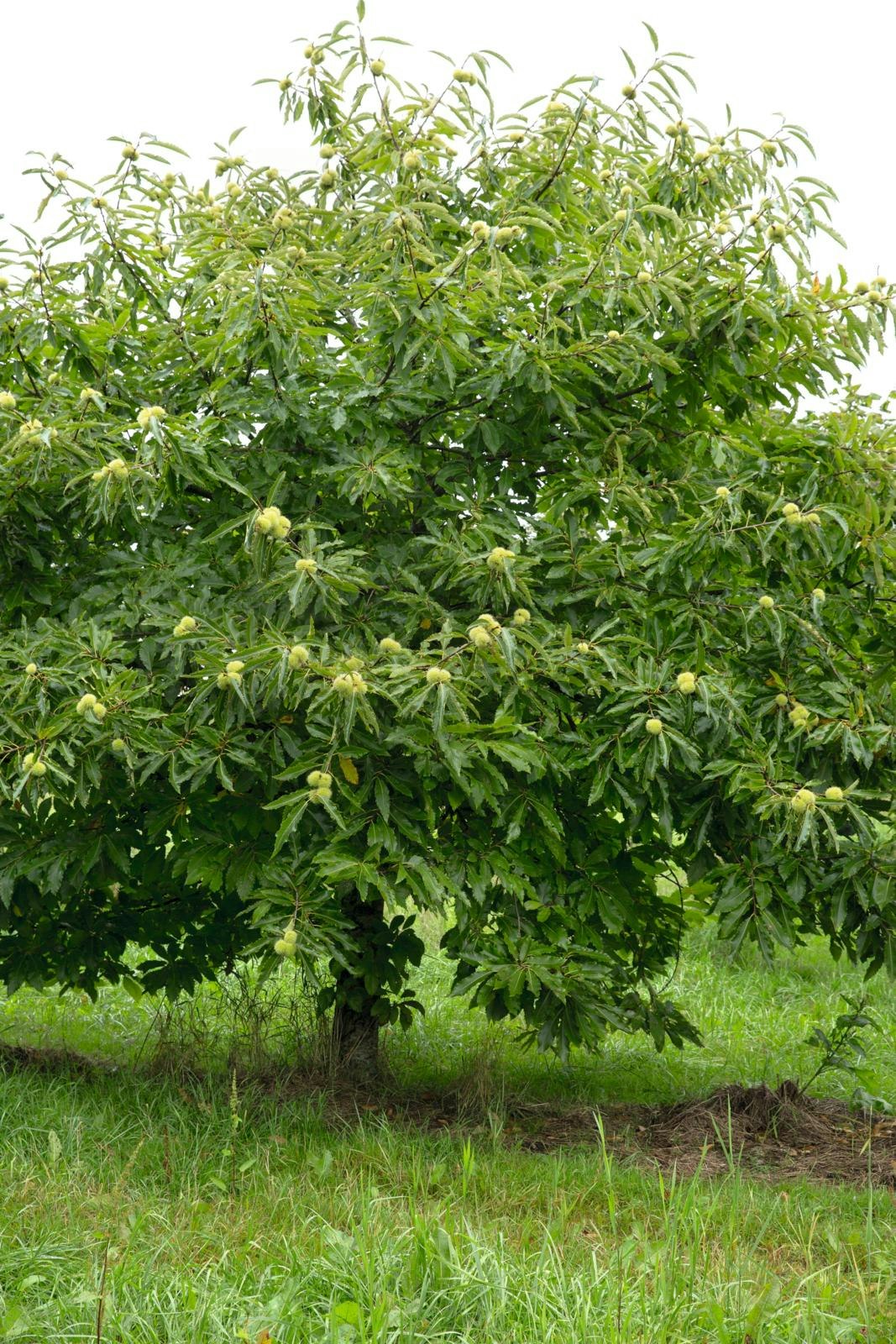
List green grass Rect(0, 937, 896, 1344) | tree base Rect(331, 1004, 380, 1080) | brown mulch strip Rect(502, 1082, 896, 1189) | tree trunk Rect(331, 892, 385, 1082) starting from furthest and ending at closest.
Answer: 1. tree base Rect(331, 1004, 380, 1080)
2. tree trunk Rect(331, 892, 385, 1082)
3. brown mulch strip Rect(502, 1082, 896, 1189)
4. green grass Rect(0, 937, 896, 1344)

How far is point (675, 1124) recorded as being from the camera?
192 inches

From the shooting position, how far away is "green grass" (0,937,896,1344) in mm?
2861

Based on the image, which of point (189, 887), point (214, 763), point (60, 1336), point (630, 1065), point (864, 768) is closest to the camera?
point (60, 1336)

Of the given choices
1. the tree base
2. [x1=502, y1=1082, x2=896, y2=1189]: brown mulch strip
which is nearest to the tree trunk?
the tree base

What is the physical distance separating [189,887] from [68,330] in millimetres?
1917

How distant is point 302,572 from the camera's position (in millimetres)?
3377

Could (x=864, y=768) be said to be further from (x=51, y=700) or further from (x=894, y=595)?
(x=51, y=700)

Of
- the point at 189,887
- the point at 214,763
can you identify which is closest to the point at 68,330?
the point at 214,763

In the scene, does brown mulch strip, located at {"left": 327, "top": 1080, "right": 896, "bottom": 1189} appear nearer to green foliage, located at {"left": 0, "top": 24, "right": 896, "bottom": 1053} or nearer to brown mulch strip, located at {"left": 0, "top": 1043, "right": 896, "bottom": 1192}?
brown mulch strip, located at {"left": 0, "top": 1043, "right": 896, "bottom": 1192}

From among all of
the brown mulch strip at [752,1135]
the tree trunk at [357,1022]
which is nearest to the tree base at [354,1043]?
the tree trunk at [357,1022]

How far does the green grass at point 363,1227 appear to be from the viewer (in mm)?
2861

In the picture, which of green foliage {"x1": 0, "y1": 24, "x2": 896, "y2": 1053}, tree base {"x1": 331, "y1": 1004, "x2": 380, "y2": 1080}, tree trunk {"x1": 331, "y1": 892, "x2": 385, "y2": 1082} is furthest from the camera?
tree base {"x1": 331, "y1": 1004, "x2": 380, "y2": 1080}

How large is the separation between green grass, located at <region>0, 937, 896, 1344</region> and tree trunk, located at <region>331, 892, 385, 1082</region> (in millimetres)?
176

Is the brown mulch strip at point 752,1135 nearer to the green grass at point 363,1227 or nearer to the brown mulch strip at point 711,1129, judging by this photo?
the brown mulch strip at point 711,1129
